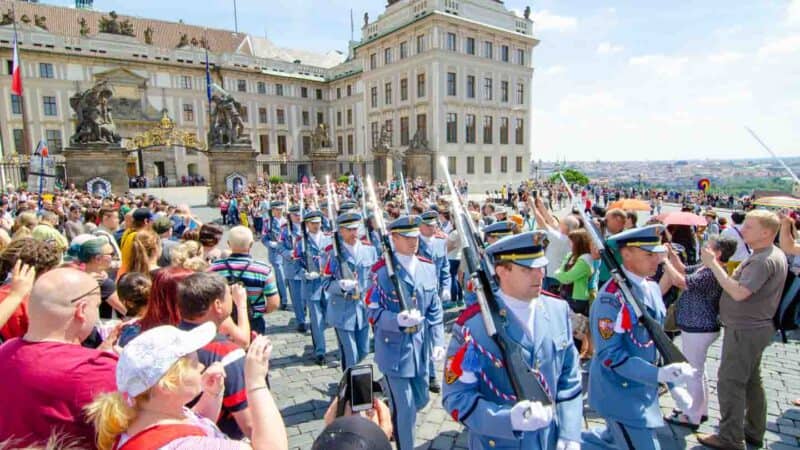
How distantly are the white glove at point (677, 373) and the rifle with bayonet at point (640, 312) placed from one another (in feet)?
0.27

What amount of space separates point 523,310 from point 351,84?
5857 centimetres

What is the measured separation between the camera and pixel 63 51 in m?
45.7

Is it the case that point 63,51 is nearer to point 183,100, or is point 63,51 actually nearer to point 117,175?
point 183,100

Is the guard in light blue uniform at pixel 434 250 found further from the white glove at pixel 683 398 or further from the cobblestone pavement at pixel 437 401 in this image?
the white glove at pixel 683 398

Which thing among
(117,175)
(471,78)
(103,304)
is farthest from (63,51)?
(103,304)

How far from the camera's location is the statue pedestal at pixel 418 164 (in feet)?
129

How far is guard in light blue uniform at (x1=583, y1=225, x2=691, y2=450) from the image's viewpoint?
3.06 meters

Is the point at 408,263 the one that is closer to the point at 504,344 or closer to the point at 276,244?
the point at 504,344

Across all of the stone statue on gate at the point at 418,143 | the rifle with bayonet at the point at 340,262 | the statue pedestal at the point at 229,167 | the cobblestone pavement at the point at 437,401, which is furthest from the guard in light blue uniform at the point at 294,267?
the stone statue on gate at the point at 418,143

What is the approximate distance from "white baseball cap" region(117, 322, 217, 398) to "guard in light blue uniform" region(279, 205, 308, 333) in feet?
18.9

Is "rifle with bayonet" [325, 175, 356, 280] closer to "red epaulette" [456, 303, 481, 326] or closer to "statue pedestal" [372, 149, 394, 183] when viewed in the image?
"red epaulette" [456, 303, 481, 326]

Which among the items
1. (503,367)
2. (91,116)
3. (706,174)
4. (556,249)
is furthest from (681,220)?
(706,174)

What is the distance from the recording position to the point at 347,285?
5281mm

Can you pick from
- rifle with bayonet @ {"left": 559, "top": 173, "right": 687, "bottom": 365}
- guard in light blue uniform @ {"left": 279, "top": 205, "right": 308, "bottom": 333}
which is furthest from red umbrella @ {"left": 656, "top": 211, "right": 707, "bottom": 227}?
guard in light blue uniform @ {"left": 279, "top": 205, "right": 308, "bottom": 333}
